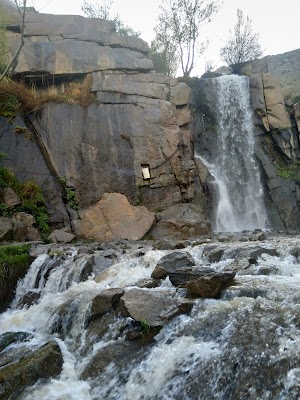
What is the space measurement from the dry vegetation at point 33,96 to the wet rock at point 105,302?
43.0ft

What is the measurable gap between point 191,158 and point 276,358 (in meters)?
15.6

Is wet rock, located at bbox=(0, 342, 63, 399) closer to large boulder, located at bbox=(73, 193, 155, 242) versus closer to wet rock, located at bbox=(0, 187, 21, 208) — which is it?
large boulder, located at bbox=(73, 193, 155, 242)

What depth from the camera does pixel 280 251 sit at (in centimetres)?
921

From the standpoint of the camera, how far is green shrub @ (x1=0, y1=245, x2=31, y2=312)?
10492 millimetres

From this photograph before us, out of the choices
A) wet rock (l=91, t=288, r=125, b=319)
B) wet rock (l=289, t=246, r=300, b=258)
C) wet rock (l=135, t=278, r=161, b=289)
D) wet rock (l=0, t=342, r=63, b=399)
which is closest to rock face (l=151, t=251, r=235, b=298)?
wet rock (l=135, t=278, r=161, b=289)

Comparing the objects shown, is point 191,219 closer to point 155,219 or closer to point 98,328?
point 155,219

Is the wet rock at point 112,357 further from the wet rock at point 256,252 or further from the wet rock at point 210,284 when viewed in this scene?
the wet rock at point 256,252

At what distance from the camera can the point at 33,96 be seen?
59.7 feet

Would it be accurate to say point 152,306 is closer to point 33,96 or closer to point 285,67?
point 33,96

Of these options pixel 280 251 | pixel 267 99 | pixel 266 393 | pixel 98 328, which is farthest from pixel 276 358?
pixel 267 99

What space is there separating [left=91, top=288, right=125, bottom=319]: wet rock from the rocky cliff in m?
9.67

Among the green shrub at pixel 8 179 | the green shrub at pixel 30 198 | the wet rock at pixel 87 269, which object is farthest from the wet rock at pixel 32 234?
the wet rock at pixel 87 269

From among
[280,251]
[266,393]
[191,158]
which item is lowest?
[266,393]

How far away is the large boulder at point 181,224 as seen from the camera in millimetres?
16531
